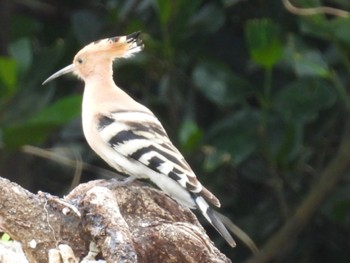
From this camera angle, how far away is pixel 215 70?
255 inches

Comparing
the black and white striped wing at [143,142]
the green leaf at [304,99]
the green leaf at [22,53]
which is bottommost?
the green leaf at [304,99]

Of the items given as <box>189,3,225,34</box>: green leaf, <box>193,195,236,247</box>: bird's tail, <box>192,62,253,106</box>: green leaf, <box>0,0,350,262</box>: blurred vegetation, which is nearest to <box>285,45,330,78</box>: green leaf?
<box>0,0,350,262</box>: blurred vegetation

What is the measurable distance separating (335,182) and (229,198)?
0.90 m

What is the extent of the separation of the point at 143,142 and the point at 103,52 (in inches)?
21.4

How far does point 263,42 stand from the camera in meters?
6.04

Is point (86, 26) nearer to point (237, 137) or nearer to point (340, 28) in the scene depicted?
point (237, 137)

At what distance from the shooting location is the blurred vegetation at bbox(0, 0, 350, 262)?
6.30 metres

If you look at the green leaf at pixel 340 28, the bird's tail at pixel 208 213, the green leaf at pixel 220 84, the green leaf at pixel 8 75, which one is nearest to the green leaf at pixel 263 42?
the green leaf at pixel 340 28

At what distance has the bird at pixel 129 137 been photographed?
4.14 m

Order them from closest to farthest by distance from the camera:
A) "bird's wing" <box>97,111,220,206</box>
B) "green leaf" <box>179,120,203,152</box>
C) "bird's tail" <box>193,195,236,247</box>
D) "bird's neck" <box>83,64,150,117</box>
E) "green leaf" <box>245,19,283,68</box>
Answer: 1. "bird's tail" <box>193,195,236,247</box>
2. "bird's wing" <box>97,111,220,206</box>
3. "bird's neck" <box>83,64,150,117</box>
4. "green leaf" <box>245,19,283,68</box>
5. "green leaf" <box>179,120,203,152</box>

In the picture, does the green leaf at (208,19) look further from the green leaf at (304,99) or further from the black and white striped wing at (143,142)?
the black and white striped wing at (143,142)

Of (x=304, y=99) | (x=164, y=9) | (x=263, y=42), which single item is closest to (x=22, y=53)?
(x=164, y=9)

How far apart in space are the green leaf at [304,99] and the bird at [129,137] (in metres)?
1.64

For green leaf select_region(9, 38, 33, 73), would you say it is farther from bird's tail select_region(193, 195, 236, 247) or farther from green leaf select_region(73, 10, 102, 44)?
bird's tail select_region(193, 195, 236, 247)
